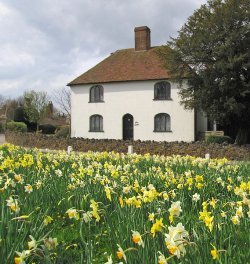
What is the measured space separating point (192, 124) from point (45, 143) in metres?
11.2

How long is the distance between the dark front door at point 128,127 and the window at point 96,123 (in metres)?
2.15

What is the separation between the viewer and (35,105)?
51.2m

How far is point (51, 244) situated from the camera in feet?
8.37

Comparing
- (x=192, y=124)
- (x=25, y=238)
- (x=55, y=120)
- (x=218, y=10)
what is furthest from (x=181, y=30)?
(x=55, y=120)

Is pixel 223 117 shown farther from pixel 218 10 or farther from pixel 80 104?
pixel 80 104

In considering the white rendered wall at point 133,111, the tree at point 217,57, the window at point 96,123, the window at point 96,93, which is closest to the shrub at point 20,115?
the white rendered wall at point 133,111

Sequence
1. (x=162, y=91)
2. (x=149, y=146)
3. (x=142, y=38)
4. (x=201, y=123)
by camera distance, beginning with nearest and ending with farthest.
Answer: (x=149, y=146), (x=162, y=91), (x=201, y=123), (x=142, y=38)

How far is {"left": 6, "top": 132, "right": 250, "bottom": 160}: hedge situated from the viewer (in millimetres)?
19156

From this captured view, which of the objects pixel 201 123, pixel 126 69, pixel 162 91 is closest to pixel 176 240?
pixel 162 91

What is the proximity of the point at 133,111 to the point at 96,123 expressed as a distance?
12.0ft

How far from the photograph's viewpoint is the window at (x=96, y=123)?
32469 millimetres

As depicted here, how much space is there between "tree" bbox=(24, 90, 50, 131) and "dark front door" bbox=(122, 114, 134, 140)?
69.3ft

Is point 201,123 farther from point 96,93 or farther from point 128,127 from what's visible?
point 96,93

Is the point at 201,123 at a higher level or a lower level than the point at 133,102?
lower
